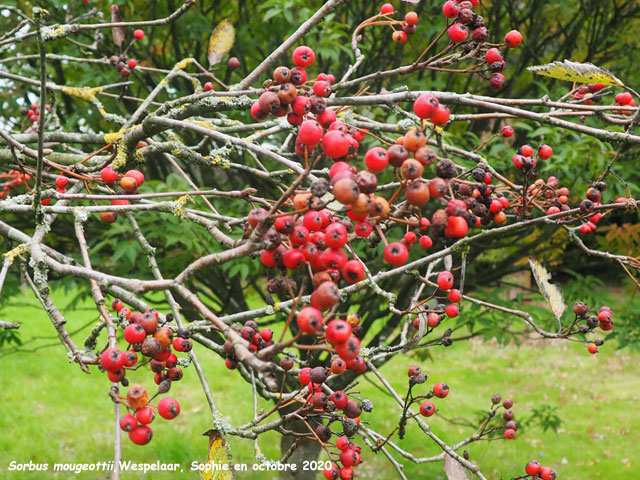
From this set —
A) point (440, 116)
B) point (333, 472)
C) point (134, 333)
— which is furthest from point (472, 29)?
point (333, 472)

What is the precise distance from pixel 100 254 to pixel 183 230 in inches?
47.8

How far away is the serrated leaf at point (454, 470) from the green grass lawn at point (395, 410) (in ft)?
12.4

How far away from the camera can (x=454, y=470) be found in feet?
6.17

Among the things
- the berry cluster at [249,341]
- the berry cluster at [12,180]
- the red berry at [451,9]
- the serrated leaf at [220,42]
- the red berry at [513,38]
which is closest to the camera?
the berry cluster at [249,341]

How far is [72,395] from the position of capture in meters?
9.46

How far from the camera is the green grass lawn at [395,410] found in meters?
7.21

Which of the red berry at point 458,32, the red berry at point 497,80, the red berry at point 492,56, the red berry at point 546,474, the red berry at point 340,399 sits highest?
the red berry at point 458,32

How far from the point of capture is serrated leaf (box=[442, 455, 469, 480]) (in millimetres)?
1848

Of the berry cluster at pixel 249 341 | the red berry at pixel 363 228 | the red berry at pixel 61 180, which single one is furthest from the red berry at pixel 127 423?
the red berry at pixel 61 180

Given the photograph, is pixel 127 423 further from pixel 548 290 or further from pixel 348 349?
pixel 548 290

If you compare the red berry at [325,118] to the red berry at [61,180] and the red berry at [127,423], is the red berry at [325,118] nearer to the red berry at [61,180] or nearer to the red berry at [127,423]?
the red berry at [127,423]

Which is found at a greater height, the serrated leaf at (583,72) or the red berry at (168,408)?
the serrated leaf at (583,72)

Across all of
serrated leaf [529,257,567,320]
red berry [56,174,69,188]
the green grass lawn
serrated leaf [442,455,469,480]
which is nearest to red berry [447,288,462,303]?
serrated leaf [529,257,567,320]

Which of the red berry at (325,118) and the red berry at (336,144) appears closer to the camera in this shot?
the red berry at (336,144)
